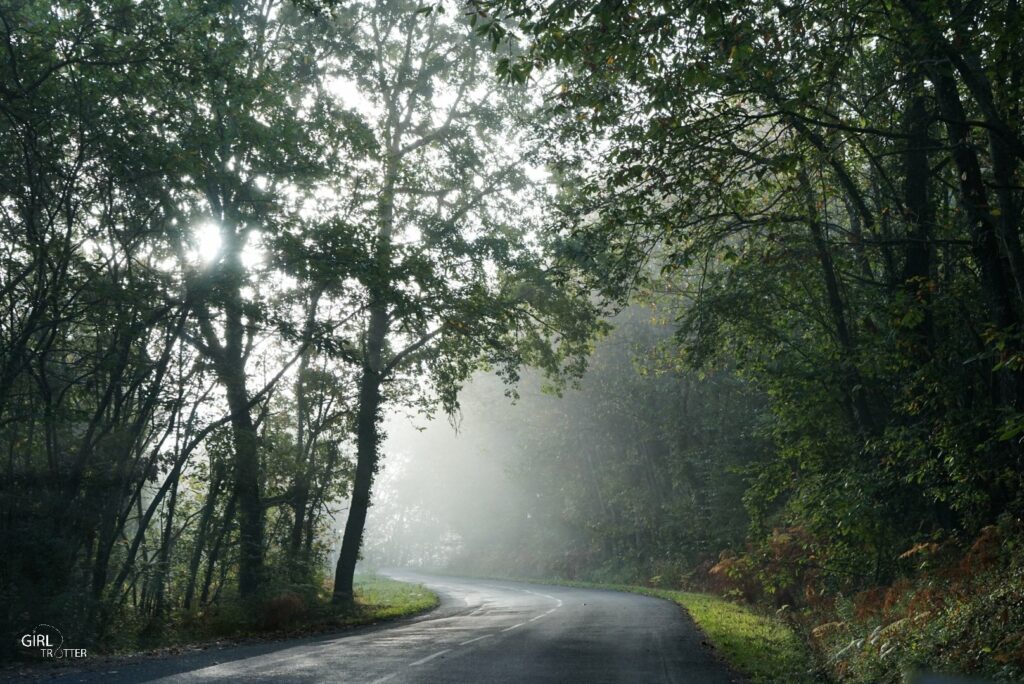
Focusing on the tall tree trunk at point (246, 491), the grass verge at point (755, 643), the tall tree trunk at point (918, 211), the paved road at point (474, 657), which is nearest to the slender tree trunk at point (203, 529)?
the tall tree trunk at point (246, 491)

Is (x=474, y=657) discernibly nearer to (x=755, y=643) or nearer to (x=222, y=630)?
(x=755, y=643)

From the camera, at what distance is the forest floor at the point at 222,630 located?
11.0 meters

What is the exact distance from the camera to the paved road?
30.8 feet

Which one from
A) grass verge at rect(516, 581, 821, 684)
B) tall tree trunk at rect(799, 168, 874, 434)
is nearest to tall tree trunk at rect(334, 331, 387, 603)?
grass verge at rect(516, 581, 821, 684)

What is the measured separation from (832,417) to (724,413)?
17932 millimetres

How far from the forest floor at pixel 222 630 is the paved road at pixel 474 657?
895 millimetres

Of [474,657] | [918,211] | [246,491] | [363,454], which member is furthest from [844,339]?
[363,454]

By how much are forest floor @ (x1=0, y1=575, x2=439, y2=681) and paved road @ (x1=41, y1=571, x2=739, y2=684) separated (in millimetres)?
895

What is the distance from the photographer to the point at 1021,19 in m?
7.88

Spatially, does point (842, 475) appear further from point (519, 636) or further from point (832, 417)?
point (519, 636)

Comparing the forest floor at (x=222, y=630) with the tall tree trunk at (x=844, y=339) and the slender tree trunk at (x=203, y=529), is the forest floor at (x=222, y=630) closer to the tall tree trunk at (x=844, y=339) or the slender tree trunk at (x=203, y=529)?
the slender tree trunk at (x=203, y=529)

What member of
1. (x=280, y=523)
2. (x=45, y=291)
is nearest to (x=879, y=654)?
(x=45, y=291)

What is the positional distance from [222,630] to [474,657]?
7596mm

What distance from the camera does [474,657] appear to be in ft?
36.9
